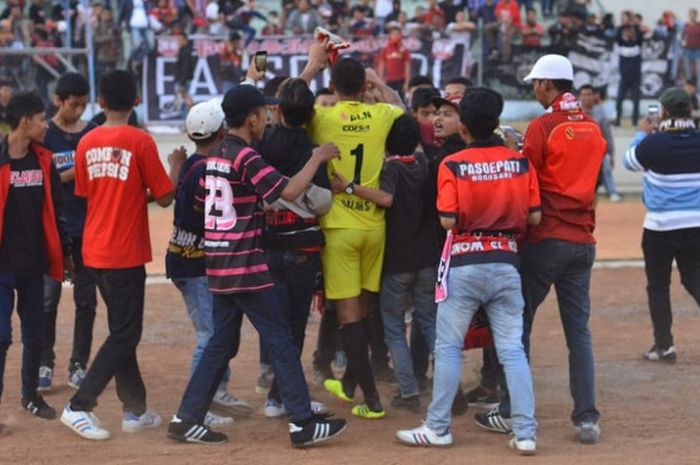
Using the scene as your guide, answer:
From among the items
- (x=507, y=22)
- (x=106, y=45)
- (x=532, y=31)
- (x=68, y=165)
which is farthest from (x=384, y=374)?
(x=532, y=31)

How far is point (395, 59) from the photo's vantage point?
21.7m

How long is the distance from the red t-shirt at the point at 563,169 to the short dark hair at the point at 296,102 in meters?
1.34

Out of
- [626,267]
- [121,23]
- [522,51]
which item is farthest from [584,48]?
[626,267]

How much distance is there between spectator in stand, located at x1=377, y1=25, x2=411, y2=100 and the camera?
70.7 ft

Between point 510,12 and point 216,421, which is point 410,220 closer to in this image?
point 216,421

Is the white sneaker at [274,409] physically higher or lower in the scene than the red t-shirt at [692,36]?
lower

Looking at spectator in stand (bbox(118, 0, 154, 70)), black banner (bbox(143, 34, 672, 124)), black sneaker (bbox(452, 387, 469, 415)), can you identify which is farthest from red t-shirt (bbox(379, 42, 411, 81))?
black sneaker (bbox(452, 387, 469, 415))

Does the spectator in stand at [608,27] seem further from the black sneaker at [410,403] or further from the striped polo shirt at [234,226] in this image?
the striped polo shirt at [234,226]

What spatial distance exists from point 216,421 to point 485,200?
2.35 metres

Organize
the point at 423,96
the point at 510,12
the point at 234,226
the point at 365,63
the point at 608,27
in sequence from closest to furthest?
1. the point at 234,226
2. the point at 423,96
3. the point at 365,63
4. the point at 608,27
5. the point at 510,12

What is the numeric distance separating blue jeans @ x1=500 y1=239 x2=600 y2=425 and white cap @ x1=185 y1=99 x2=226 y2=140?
205 centimetres

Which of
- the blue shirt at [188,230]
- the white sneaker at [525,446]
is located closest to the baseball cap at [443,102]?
the blue shirt at [188,230]

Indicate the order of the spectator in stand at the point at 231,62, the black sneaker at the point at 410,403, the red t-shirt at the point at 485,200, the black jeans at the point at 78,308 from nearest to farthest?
1. the red t-shirt at the point at 485,200
2. the black sneaker at the point at 410,403
3. the black jeans at the point at 78,308
4. the spectator in stand at the point at 231,62

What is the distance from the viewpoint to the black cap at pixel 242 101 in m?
7.20
